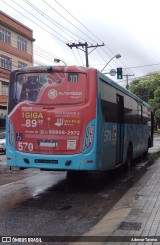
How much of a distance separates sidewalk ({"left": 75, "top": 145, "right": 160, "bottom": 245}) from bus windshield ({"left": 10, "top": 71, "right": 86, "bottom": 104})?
2.78 meters

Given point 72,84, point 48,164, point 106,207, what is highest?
point 72,84

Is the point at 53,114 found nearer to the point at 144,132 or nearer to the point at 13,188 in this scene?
the point at 13,188

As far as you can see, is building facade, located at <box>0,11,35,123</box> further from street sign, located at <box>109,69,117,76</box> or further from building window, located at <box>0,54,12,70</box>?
street sign, located at <box>109,69,117,76</box>

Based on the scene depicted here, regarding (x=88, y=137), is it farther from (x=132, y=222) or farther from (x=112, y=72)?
(x=112, y=72)

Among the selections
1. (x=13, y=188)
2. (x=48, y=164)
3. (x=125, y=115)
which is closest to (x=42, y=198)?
(x=48, y=164)

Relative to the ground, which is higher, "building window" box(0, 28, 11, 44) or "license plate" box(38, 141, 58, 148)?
"building window" box(0, 28, 11, 44)

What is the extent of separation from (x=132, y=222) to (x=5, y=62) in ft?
127

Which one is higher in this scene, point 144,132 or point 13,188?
point 144,132

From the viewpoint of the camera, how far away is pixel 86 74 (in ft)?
31.1

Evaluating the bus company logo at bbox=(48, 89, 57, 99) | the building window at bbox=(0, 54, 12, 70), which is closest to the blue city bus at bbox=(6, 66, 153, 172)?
the bus company logo at bbox=(48, 89, 57, 99)

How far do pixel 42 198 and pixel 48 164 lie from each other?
84 cm

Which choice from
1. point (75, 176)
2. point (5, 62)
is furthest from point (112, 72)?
point (75, 176)

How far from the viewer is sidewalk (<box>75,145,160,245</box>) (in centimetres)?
520

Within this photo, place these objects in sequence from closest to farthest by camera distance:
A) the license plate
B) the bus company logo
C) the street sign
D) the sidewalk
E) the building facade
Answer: the sidewalk, the license plate, the bus company logo, the street sign, the building facade
